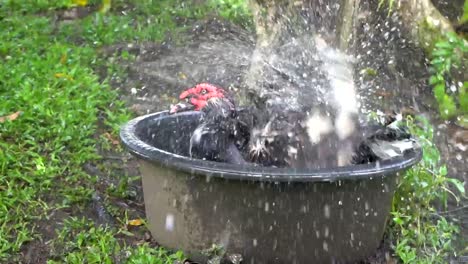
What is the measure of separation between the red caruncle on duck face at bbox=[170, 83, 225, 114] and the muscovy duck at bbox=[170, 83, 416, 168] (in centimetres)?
10

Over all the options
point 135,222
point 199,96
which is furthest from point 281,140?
point 135,222

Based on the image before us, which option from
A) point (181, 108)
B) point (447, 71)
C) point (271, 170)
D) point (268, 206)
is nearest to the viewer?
point (271, 170)

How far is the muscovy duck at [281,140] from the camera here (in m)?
3.14

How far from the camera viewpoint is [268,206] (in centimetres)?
286

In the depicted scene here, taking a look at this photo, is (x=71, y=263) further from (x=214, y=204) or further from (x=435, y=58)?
(x=435, y=58)

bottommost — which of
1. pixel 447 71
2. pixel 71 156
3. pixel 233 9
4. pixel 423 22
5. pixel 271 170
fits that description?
pixel 71 156

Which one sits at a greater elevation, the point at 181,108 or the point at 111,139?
the point at 181,108

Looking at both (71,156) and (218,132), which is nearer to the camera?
(218,132)

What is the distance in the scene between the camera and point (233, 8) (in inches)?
257

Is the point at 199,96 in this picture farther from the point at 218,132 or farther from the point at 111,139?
the point at 111,139

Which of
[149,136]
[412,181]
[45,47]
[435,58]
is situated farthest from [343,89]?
[45,47]

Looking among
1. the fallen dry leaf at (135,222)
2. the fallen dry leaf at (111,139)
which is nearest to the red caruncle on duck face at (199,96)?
the fallen dry leaf at (135,222)

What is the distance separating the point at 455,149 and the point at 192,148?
7.45 ft

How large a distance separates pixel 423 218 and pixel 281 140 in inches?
39.2
